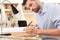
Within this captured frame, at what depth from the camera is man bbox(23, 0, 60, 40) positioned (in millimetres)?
1316

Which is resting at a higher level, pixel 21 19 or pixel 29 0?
pixel 29 0

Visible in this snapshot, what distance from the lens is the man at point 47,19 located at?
1.32 m

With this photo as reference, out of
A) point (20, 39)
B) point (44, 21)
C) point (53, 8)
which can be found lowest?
point (20, 39)

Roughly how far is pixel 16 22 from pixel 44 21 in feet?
3.35

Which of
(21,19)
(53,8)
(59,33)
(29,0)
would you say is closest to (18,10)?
(21,19)

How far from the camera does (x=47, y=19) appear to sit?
4.95 ft

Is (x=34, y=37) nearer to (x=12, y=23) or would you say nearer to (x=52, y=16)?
(x=52, y=16)

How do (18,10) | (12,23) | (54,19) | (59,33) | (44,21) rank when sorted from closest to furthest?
(59,33), (54,19), (44,21), (12,23), (18,10)

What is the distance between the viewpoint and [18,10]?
2766 mm

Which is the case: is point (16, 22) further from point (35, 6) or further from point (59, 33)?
point (59, 33)

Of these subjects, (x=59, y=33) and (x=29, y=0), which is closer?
(x=59, y=33)

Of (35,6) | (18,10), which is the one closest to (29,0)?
(35,6)

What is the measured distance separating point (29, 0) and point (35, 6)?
0.40 feet

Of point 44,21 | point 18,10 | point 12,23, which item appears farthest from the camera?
point 18,10
